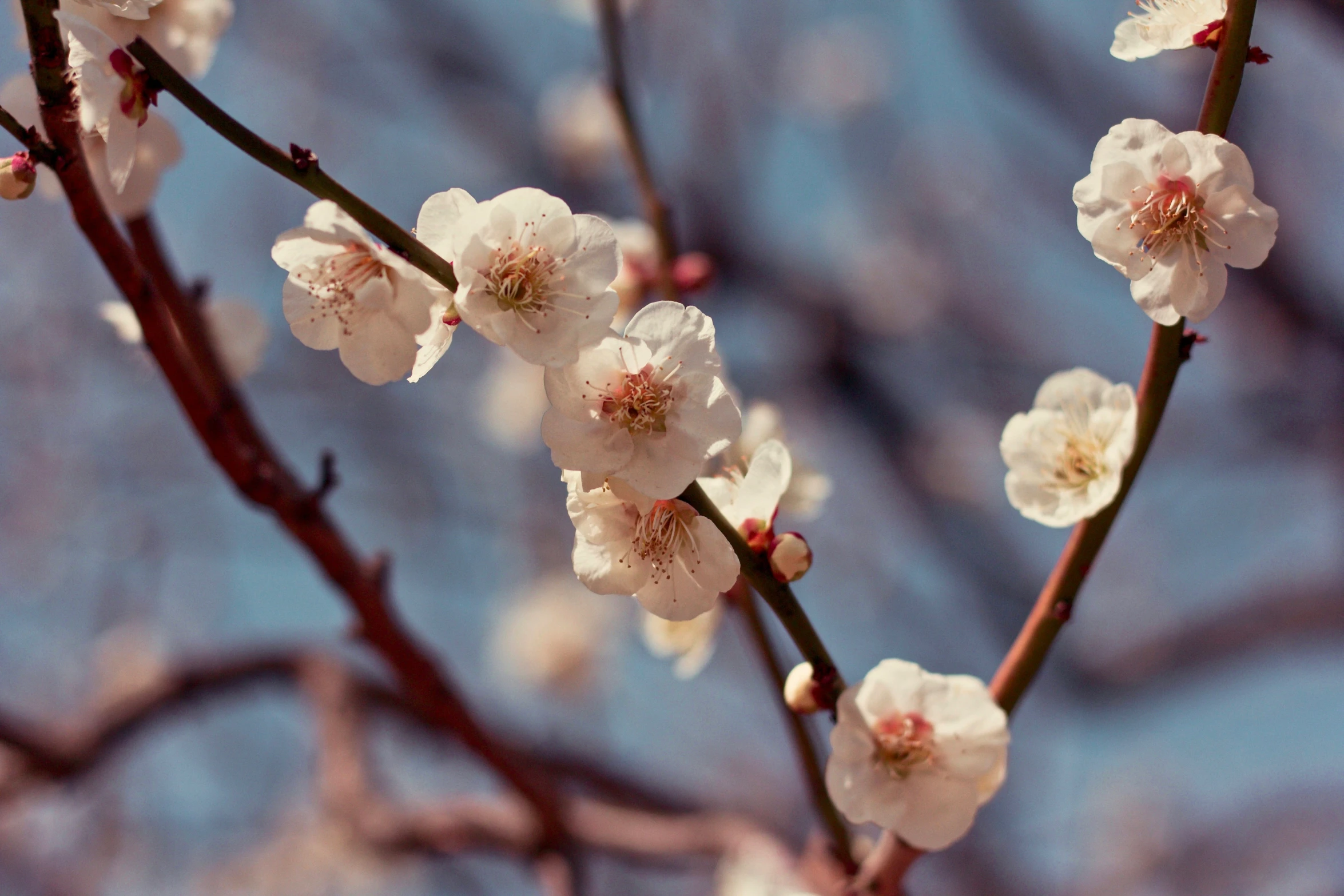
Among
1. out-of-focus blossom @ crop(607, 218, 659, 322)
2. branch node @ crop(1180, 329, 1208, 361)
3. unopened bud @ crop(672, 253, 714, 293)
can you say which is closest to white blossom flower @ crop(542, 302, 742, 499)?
branch node @ crop(1180, 329, 1208, 361)

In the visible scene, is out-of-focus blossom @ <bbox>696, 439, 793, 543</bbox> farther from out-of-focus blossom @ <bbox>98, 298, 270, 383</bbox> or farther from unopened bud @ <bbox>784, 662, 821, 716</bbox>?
out-of-focus blossom @ <bbox>98, 298, 270, 383</bbox>

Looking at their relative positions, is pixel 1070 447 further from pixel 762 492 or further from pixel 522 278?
pixel 522 278

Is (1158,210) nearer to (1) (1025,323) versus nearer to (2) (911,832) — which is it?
(2) (911,832)

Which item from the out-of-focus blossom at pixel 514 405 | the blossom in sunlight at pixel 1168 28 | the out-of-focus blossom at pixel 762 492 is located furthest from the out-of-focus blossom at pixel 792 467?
the out-of-focus blossom at pixel 514 405

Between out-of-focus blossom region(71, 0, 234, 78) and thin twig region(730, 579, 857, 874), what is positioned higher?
out-of-focus blossom region(71, 0, 234, 78)

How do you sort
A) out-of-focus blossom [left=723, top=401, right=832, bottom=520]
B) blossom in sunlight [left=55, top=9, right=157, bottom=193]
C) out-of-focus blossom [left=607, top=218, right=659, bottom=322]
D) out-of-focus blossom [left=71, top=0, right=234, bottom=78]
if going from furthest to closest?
out-of-focus blossom [left=607, top=218, right=659, bottom=322]
out-of-focus blossom [left=723, top=401, right=832, bottom=520]
out-of-focus blossom [left=71, top=0, right=234, bottom=78]
blossom in sunlight [left=55, top=9, right=157, bottom=193]

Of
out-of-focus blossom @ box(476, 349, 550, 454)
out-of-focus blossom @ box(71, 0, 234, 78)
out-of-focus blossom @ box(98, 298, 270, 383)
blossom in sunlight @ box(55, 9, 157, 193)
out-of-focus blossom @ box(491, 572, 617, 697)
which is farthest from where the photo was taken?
out-of-focus blossom @ box(476, 349, 550, 454)
